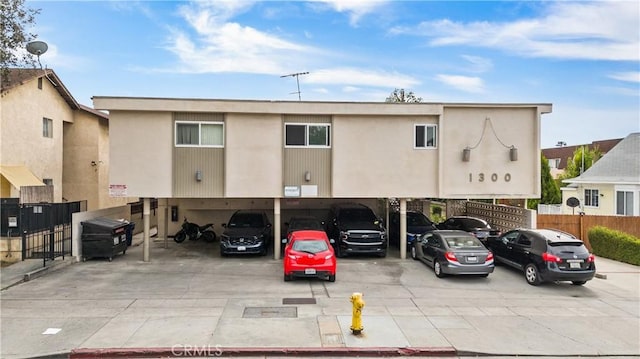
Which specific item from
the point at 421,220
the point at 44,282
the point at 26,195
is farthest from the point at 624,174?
the point at 26,195

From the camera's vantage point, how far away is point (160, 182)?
50.1ft

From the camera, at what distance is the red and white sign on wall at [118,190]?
1497 centimetres

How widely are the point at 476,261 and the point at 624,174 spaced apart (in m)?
17.9

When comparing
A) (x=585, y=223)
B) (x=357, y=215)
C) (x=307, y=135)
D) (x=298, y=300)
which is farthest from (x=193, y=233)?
(x=585, y=223)

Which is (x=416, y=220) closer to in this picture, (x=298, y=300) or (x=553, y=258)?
(x=553, y=258)

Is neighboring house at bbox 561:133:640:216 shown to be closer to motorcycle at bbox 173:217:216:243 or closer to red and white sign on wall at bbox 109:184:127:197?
motorcycle at bbox 173:217:216:243

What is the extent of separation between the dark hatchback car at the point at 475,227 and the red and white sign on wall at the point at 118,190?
13.0 metres

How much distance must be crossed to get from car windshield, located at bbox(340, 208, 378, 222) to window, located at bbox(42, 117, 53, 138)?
15.4 meters

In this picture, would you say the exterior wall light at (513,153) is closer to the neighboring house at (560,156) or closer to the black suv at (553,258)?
the black suv at (553,258)

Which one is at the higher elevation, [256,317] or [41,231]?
[41,231]

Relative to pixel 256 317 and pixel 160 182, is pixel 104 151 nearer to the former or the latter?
pixel 160 182

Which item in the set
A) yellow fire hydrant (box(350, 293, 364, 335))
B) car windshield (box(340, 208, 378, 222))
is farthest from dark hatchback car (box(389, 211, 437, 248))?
yellow fire hydrant (box(350, 293, 364, 335))

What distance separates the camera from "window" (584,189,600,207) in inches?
1047

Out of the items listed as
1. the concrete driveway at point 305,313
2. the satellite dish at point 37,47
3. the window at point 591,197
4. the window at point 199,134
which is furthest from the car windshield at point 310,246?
the window at point 591,197
